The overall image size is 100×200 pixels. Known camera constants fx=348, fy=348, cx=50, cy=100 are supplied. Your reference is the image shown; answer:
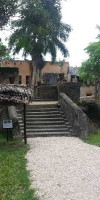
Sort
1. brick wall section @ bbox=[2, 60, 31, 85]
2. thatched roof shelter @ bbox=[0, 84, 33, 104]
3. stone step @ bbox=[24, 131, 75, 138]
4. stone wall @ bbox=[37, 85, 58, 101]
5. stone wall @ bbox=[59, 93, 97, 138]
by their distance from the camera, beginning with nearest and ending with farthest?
thatched roof shelter @ bbox=[0, 84, 33, 104]
stone step @ bbox=[24, 131, 75, 138]
stone wall @ bbox=[59, 93, 97, 138]
stone wall @ bbox=[37, 85, 58, 101]
brick wall section @ bbox=[2, 60, 31, 85]

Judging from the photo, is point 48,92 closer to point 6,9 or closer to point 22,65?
point 6,9

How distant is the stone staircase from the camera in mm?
16797

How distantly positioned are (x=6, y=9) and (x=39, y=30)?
762 centimetres

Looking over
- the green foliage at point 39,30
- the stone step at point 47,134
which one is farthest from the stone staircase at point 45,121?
the green foliage at point 39,30

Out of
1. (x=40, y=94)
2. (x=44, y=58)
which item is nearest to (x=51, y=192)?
(x=40, y=94)

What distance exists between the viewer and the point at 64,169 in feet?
32.3

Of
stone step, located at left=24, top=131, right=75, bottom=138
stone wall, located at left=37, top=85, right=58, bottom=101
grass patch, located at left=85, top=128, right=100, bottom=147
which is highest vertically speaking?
stone wall, located at left=37, top=85, right=58, bottom=101

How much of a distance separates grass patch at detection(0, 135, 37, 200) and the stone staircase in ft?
10.8

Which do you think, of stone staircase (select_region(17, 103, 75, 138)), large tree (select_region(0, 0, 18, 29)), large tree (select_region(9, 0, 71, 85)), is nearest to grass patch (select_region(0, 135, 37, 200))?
stone staircase (select_region(17, 103, 75, 138))

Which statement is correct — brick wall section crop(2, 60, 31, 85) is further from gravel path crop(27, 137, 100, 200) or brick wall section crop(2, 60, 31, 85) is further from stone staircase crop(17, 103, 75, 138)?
gravel path crop(27, 137, 100, 200)

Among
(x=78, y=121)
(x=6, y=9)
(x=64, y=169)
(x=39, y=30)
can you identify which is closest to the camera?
(x=64, y=169)

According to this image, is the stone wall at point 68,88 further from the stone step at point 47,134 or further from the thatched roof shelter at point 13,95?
the thatched roof shelter at point 13,95

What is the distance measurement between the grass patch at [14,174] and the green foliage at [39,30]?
14254mm

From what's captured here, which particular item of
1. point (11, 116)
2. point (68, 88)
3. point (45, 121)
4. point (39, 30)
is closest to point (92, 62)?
point (68, 88)
